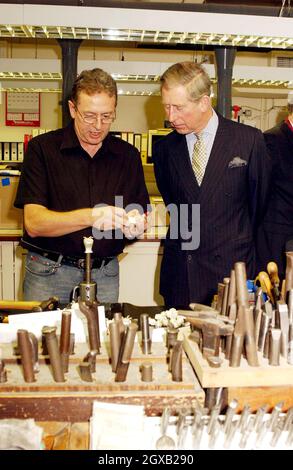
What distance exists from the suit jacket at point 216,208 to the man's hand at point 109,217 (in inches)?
19.5

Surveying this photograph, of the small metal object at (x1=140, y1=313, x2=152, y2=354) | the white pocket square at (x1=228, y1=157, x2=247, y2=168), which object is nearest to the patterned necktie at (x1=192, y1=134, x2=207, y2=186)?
the white pocket square at (x1=228, y1=157, x2=247, y2=168)

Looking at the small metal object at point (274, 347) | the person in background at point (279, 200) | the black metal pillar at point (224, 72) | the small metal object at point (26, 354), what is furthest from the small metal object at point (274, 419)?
the black metal pillar at point (224, 72)

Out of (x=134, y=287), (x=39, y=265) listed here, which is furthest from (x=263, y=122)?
(x=39, y=265)

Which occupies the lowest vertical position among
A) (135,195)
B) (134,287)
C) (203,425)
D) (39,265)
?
(134,287)

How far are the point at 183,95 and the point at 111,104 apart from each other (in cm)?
32

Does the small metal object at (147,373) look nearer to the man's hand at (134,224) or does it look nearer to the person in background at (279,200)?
the man's hand at (134,224)

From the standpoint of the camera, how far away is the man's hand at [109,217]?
5.73ft

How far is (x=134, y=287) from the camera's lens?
12.9ft

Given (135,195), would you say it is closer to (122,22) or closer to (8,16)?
(122,22)

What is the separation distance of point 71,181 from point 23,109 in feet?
16.9

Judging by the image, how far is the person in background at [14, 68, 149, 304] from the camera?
1.95 metres

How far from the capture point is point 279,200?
96.0 inches
